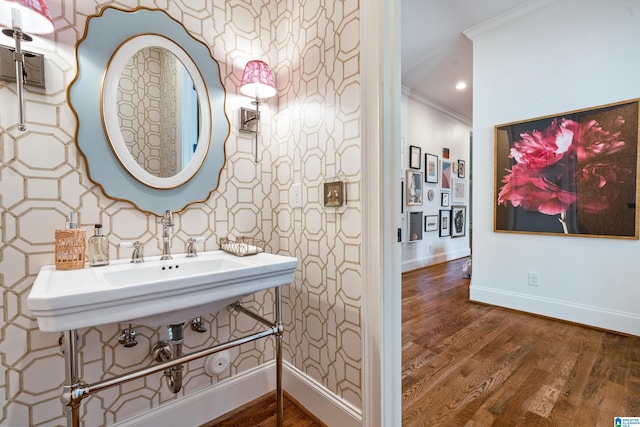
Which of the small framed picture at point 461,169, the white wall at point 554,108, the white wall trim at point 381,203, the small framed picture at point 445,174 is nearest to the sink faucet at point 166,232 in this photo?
the white wall trim at point 381,203

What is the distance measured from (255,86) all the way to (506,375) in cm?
225

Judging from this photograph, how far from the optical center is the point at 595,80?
90.4 inches

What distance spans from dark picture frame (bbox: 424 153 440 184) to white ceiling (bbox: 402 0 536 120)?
1004mm

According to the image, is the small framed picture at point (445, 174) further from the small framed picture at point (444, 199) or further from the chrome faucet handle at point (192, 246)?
the chrome faucet handle at point (192, 246)

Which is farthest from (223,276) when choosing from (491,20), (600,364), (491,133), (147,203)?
(491,20)

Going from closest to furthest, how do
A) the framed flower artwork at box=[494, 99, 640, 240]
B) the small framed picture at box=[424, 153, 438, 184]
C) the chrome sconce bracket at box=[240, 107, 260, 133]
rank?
the chrome sconce bracket at box=[240, 107, 260, 133] < the framed flower artwork at box=[494, 99, 640, 240] < the small framed picture at box=[424, 153, 438, 184]

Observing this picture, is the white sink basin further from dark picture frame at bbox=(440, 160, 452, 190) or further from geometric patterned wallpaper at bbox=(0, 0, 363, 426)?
dark picture frame at bbox=(440, 160, 452, 190)

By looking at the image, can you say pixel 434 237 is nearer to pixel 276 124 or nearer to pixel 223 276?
pixel 276 124

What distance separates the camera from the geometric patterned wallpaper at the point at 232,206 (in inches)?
39.3

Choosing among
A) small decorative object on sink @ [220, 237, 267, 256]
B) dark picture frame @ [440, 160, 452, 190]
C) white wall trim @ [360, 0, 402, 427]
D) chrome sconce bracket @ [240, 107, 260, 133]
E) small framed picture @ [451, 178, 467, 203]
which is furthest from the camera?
small framed picture @ [451, 178, 467, 203]

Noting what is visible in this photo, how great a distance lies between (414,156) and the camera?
14.3ft

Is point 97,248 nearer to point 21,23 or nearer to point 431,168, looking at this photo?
point 21,23

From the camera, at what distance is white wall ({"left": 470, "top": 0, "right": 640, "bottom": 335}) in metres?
2.19

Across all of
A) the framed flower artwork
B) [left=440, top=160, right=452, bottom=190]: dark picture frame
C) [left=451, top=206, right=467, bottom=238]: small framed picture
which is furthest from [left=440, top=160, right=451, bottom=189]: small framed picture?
the framed flower artwork
